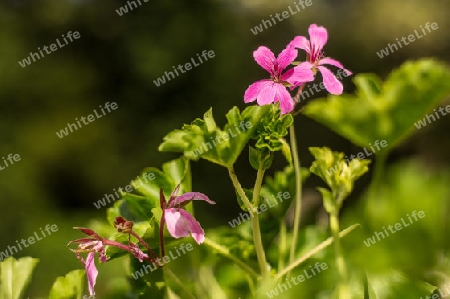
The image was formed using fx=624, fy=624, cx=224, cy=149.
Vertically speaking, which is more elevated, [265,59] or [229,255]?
[265,59]

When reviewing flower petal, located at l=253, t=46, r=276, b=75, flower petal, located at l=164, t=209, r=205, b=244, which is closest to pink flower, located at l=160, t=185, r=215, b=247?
flower petal, located at l=164, t=209, r=205, b=244

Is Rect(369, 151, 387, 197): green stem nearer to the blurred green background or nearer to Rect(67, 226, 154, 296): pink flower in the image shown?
Rect(67, 226, 154, 296): pink flower

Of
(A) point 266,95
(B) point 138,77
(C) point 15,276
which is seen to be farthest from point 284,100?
(B) point 138,77

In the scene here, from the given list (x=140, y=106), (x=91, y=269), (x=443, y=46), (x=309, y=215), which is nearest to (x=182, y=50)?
(x=140, y=106)

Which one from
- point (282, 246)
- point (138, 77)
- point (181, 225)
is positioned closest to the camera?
point (181, 225)

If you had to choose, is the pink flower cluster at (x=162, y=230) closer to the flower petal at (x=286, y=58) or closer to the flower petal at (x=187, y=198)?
the flower petal at (x=187, y=198)

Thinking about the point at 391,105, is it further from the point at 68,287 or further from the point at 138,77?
the point at 138,77
